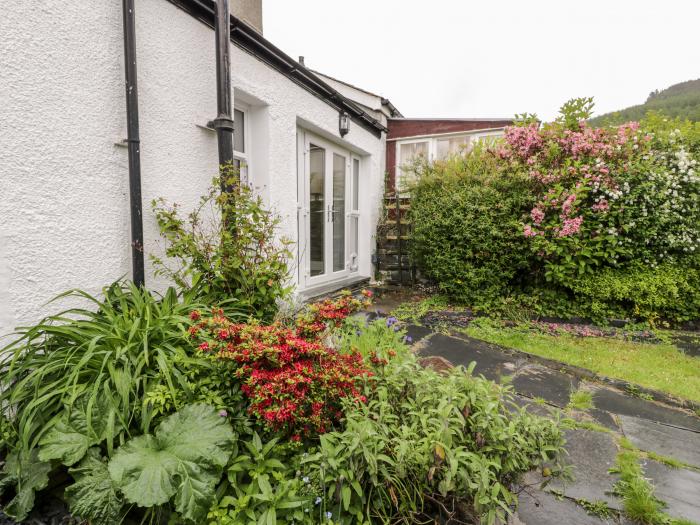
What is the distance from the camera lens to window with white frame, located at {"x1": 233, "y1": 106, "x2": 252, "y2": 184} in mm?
3697

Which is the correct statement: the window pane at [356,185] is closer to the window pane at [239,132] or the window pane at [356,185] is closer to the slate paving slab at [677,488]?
the window pane at [239,132]

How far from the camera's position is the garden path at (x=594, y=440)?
5.18 feet

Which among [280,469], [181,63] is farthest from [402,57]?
[280,469]

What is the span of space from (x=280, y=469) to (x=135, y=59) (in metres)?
2.77

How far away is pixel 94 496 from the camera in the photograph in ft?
4.38

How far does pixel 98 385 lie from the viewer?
59.4 inches

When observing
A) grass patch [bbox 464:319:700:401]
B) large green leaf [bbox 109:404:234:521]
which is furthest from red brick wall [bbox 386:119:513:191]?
large green leaf [bbox 109:404:234:521]

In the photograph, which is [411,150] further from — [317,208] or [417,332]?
[417,332]

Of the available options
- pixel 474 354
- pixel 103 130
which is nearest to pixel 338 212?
pixel 474 354

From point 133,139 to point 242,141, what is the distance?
152 cm

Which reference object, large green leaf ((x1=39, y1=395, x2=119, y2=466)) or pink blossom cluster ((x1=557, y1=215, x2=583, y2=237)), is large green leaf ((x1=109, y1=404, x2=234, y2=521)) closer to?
large green leaf ((x1=39, y1=395, x2=119, y2=466))

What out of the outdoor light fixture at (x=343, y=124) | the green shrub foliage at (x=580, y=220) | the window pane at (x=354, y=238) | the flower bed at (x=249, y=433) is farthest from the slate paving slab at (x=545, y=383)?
the outdoor light fixture at (x=343, y=124)

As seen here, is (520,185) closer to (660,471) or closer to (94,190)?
(660,471)

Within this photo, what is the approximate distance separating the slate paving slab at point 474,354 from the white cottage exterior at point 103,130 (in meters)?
2.11
